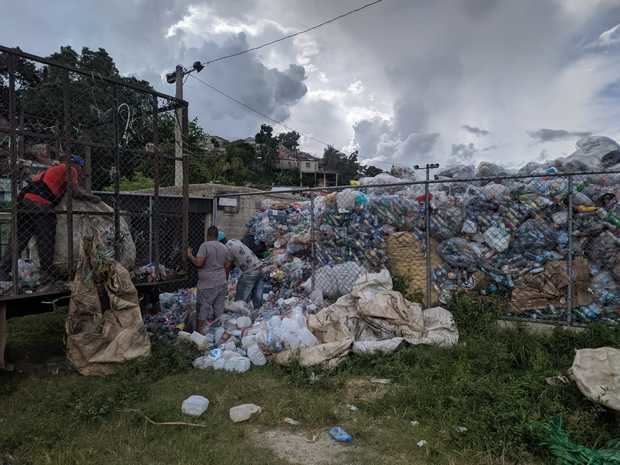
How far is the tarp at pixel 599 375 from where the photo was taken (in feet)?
9.73

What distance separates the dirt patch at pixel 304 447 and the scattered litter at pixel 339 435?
0.11 ft

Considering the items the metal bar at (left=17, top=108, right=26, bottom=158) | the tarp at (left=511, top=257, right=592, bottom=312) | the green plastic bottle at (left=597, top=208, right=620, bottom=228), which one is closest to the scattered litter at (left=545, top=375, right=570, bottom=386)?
the tarp at (left=511, top=257, right=592, bottom=312)

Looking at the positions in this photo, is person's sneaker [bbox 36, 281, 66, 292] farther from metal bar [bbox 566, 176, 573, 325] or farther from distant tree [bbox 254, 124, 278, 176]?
distant tree [bbox 254, 124, 278, 176]

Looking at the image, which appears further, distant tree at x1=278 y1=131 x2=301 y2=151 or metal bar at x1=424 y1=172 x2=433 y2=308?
distant tree at x1=278 y1=131 x2=301 y2=151

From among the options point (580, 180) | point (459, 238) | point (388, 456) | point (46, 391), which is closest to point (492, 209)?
point (459, 238)

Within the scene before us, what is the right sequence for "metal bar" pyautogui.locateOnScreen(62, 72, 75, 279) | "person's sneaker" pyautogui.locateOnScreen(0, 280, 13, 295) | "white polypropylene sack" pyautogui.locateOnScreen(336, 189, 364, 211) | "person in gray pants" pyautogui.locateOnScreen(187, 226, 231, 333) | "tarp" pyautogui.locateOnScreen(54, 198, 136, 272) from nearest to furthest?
"person's sneaker" pyautogui.locateOnScreen(0, 280, 13, 295) → "metal bar" pyautogui.locateOnScreen(62, 72, 75, 279) → "tarp" pyautogui.locateOnScreen(54, 198, 136, 272) → "person in gray pants" pyautogui.locateOnScreen(187, 226, 231, 333) → "white polypropylene sack" pyautogui.locateOnScreen(336, 189, 364, 211)

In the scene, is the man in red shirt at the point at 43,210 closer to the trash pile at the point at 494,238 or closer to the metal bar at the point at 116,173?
the metal bar at the point at 116,173

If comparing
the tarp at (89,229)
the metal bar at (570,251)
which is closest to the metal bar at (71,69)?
the tarp at (89,229)

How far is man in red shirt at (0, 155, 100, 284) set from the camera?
4.08m

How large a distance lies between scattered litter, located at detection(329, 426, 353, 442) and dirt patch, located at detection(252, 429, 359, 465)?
0.11ft

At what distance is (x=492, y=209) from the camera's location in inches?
230

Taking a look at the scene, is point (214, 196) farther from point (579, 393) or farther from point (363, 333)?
point (579, 393)

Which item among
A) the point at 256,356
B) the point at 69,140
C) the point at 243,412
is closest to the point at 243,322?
the point at 256,356

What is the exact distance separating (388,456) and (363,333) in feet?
7.13
